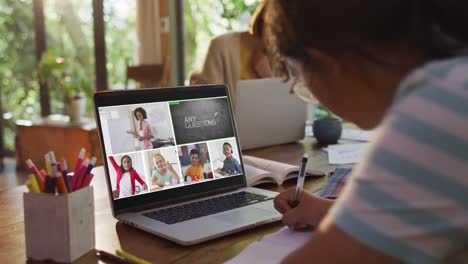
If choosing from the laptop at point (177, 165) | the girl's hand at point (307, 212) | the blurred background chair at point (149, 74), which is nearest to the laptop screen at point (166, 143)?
the laptop at point (177, 165)

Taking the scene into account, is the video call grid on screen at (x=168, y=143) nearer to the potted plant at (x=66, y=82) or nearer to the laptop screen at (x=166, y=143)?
the laptop screen at (x=166, y=143)

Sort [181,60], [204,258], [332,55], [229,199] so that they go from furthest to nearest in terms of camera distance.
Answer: [181,60]
[229,199]
[204,258]
[332,55]

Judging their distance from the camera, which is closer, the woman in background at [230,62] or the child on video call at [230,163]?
the child on video call at [230,163]

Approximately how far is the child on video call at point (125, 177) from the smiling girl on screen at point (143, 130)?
5cm

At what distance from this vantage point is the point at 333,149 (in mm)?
1710

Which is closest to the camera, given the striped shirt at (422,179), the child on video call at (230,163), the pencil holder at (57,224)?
the striped shirt at (422,179)

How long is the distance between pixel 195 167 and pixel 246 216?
0.63 ft

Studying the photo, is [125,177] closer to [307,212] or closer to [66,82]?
[307,212]

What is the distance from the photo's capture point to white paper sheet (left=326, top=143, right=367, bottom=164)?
5.14ft

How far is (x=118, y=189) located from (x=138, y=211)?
0.06 metres

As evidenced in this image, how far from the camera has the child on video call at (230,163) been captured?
1.20 meters

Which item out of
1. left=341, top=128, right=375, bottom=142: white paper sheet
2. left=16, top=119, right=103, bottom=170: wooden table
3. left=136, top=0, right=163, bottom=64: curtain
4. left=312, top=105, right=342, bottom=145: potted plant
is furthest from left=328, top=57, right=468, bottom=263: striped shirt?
left=136, top=0, right=163, bottom=64: curtain

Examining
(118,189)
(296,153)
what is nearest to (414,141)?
(118,189)

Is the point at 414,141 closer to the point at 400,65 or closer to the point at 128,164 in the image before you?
the point at 400,65
